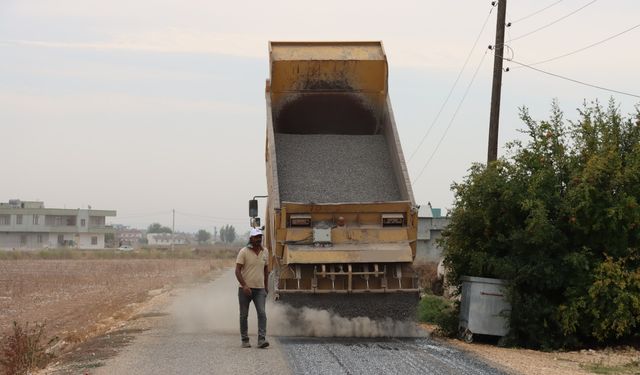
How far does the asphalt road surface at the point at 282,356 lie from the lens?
11.2 metres

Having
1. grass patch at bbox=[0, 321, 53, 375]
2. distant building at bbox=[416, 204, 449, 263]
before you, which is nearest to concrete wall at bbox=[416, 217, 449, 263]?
distant building at bbox=[416, 204, 449, 263]

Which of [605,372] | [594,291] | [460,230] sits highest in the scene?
[460,230]

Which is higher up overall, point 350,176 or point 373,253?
point 350,176

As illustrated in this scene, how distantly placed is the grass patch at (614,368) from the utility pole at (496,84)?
9360mm

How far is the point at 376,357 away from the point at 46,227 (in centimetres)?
12125

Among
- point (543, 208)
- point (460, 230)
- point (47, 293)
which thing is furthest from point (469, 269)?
point (47, 293)

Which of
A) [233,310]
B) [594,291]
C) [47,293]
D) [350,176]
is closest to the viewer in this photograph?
[594,291]

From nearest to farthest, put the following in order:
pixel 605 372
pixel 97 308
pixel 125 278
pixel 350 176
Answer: pixel 605 372
pixel 350 176
pixel 97 308
pixel 125 278

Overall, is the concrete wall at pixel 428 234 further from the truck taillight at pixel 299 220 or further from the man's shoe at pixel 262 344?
the man's shoe at pixel 262 344

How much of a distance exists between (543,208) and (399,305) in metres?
2.66

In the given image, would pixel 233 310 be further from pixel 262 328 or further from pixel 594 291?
pixel 594 291

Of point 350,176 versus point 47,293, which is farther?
point 47,293

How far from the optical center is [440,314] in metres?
17.5

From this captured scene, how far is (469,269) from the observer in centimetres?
1650
